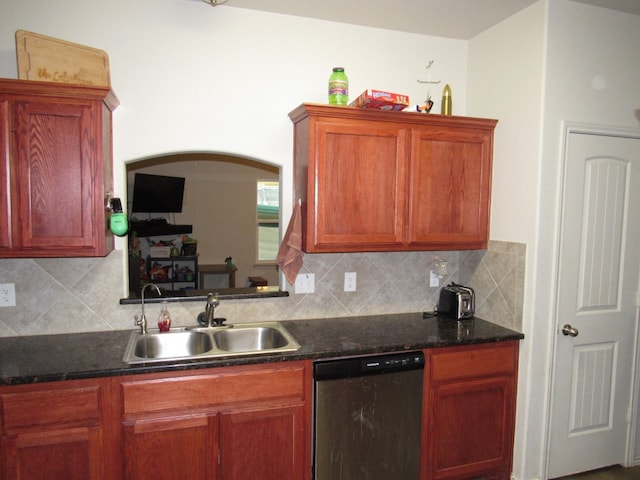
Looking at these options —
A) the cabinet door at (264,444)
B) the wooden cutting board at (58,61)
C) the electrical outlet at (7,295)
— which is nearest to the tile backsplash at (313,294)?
the electrical outlet at (7,295)

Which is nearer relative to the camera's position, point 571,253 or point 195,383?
point 195,383

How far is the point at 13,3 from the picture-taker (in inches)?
83.8

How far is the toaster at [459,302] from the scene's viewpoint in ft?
8.90

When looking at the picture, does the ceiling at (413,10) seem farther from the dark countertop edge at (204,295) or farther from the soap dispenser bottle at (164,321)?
the soap dispenser bottle at (164,321)

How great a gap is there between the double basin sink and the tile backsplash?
0.12 m

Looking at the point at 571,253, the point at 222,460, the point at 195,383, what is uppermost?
the point at 571,253

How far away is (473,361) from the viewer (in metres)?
2.40

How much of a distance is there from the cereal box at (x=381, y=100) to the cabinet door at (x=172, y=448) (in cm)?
174

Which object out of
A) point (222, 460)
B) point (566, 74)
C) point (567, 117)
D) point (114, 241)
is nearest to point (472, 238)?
point (567, 117)

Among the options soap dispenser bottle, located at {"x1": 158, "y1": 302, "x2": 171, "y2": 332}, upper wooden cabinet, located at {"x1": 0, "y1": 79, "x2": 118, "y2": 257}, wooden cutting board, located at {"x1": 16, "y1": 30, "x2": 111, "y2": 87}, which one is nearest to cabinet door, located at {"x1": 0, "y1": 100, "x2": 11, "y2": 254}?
upper wooden cabinet, located at {"x1": 0, "y1": 79, "x2": 118, "y2": 257}

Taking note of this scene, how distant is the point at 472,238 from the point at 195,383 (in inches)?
69.5

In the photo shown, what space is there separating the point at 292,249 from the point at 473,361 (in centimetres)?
118

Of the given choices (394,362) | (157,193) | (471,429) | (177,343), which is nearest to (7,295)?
(177,343)

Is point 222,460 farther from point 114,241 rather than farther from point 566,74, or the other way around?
point 566,74
